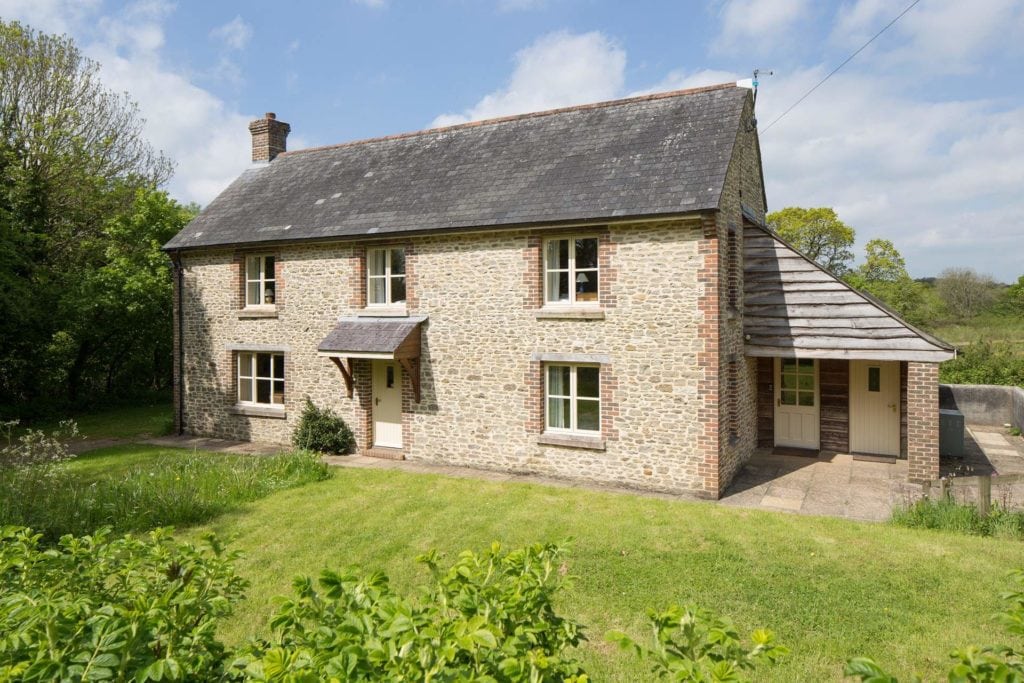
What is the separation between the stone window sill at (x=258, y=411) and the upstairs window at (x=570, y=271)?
7889 millimetres

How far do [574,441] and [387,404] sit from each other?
5.02 meters

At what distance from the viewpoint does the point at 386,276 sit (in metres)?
14.0

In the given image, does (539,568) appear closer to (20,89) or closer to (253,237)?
(253,237)

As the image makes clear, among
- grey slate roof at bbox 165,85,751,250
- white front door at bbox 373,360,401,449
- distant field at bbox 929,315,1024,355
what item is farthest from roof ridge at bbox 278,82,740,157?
distant field at bbox 929,315,1024,355

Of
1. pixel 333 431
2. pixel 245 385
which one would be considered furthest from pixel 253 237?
pixel 333 431

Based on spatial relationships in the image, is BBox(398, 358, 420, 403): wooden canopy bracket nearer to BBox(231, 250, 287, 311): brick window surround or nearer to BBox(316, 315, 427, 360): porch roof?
BBox(316, 315, 427, 360): porch roof

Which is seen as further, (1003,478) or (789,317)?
(789,317)

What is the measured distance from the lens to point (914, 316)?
124 ft

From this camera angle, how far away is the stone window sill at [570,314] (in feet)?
38.1

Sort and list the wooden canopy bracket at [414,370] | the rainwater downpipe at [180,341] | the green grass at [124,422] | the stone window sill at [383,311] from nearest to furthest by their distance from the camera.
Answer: the wooden canopy bracket at [414,370]
the stone window sill at [383,311]
the rainwater downpipe at [180,341]
the green grass at [124,422]

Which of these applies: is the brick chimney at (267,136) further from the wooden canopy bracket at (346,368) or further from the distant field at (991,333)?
the distant field at (991,333)

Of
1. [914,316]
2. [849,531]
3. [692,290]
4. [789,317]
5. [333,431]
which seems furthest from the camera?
[914,316]

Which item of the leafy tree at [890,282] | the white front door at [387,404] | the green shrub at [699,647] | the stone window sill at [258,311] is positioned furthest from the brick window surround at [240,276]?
the leafy tree at [890,282]

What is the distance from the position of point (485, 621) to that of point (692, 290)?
9289 mm
